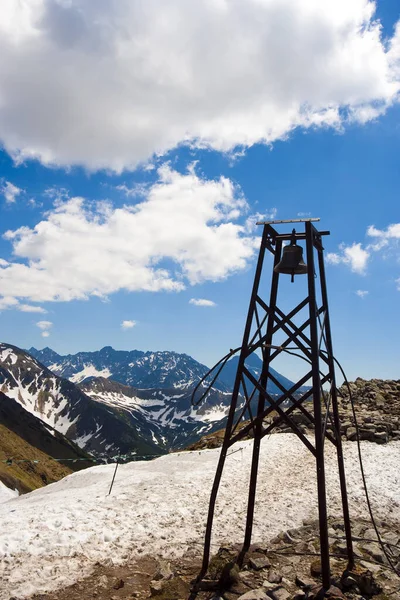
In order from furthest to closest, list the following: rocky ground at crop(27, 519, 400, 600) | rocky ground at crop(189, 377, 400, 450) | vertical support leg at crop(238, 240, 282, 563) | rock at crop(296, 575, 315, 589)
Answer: rocky ground at crop(189, 377, 400, 450), vertical support leg at crop(238, 240, 282, 563), rock at crop(296, 575, 315, 589), rocky ground at crop(27, 519, 400, 600)

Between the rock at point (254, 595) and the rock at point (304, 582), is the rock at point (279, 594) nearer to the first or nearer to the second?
the rock at point (254, 595)

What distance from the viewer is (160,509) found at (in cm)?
1639

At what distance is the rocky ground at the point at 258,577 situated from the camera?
9.99 metres

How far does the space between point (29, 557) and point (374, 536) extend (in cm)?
1161

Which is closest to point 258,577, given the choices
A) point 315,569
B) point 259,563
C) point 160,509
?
point 259,563

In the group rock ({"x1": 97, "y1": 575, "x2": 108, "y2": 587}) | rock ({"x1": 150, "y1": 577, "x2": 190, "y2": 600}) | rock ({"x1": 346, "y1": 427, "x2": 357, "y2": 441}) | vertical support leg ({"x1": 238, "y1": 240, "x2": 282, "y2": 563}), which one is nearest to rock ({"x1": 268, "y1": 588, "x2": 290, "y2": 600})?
rock ({"x1": 150, "y1": 577, "x2": 190, "y2": 600})

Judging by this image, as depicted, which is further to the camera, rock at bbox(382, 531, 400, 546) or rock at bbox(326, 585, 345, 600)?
rock at bbox(382, 531, 400, 546)

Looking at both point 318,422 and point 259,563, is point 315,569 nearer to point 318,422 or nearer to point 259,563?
point 259,563

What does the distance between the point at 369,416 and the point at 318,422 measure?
945 inches

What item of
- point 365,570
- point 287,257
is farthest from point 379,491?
point 287,257

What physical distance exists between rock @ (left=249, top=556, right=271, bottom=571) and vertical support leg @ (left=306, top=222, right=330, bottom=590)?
6.63ft

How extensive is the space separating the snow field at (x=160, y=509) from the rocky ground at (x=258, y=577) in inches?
30.5

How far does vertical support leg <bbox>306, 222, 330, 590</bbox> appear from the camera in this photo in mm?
10109

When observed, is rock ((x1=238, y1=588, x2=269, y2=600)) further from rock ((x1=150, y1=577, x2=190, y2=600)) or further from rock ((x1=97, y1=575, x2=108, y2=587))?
rock ((x1=97, y1=575, x2=108, y2=587))
